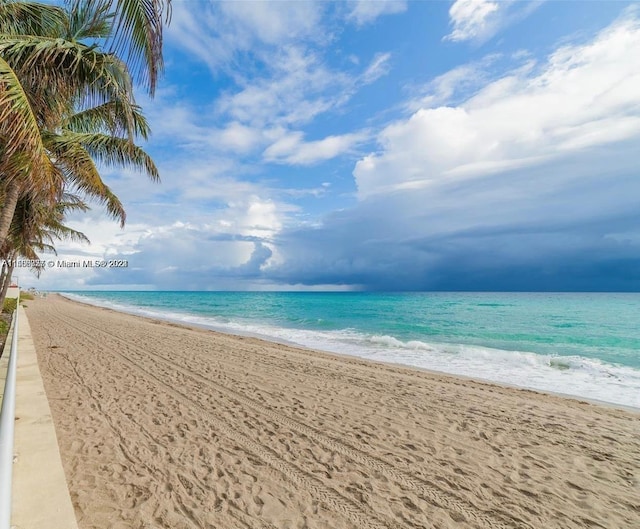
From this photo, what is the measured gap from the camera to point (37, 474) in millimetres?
3066

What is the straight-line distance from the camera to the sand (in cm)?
294

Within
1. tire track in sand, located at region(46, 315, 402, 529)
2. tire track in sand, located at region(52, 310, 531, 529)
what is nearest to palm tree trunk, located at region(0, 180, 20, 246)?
tire track in sand, located at region(52, 310, 531, 529)

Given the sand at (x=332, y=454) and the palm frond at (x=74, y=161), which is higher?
the palm frond at (x=74, y=161)

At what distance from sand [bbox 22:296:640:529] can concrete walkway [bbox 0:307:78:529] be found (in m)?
0.18

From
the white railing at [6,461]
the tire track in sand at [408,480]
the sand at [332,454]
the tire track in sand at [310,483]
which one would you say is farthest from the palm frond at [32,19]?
the tire track in sand at [310,483]

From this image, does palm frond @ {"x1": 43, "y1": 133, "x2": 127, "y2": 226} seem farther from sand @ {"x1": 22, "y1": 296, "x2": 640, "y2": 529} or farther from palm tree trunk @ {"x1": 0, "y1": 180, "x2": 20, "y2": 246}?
sand @ {"x1": 22, "y1": 296, "x2": 640, "y2": 529}

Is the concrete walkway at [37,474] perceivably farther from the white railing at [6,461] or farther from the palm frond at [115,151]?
the palm frond at [115,151]

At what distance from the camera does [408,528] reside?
2.76 m

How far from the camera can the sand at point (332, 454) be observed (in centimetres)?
294

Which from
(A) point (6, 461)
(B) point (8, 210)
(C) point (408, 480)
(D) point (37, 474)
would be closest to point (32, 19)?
(B) point (8, 210)

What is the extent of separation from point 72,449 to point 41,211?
9.09 meters

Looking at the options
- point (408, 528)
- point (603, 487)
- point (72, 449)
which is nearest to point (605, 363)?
point (603, 487)

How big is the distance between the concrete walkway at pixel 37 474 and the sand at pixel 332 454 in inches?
7.3

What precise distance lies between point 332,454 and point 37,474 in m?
2.87
